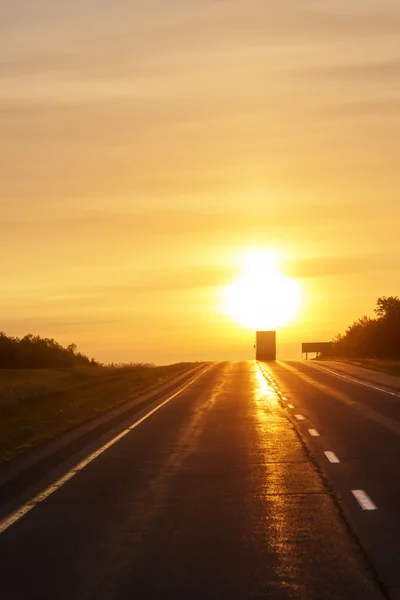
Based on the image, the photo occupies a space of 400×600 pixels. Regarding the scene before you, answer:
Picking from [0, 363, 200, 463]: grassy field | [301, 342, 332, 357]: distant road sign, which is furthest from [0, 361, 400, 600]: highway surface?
[301, 342, 332, 357]: distant road sign

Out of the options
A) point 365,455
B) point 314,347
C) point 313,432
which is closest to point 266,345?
point 314,347

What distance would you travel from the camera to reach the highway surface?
28.4ft

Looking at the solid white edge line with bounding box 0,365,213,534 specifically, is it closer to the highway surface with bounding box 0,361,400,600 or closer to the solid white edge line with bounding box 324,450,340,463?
the highway surface with bounding box 0,361,400,600

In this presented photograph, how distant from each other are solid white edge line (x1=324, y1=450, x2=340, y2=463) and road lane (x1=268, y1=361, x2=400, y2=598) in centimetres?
5

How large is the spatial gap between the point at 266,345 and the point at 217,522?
9193cm

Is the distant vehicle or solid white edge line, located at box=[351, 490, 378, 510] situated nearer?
solid white edge line, located at box=[351, 490, 378, 510]

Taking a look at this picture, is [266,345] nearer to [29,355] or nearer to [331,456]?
[29,355]

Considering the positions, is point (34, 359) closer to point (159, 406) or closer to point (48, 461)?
point (159, 406)

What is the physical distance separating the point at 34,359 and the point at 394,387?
84632 millimetres

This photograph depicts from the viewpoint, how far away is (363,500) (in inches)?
513

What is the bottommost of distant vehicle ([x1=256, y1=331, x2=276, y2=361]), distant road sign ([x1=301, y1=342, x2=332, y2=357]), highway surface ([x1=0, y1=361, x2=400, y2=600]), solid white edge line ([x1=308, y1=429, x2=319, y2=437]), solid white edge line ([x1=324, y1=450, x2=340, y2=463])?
highway surface ([x1=0, y1=361, x2=400, y2=600])

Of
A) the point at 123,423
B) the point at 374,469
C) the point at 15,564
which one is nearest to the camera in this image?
the point at 15,564

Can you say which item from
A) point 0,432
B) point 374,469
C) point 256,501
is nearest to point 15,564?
point 256,501

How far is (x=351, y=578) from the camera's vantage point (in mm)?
8734
